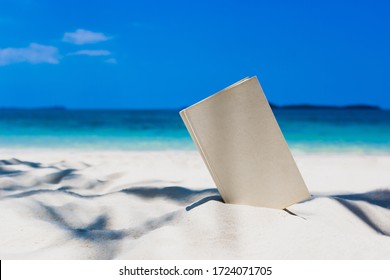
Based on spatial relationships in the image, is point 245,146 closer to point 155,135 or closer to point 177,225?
point 177,225

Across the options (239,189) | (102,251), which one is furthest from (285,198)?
(102,251)

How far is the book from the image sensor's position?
1.80m

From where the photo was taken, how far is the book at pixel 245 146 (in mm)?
1803

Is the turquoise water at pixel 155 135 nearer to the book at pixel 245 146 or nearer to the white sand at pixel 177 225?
the white sand at pixel 177 225

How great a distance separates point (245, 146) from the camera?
1842mm

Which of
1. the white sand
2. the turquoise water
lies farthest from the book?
the turquoise water

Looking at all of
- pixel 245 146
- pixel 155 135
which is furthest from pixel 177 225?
pixel 155 135

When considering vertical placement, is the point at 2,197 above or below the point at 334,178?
below

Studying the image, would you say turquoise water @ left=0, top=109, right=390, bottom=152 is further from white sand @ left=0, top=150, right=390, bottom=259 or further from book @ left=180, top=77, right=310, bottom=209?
book @ left=180, top=77, right=310, bottom=209
